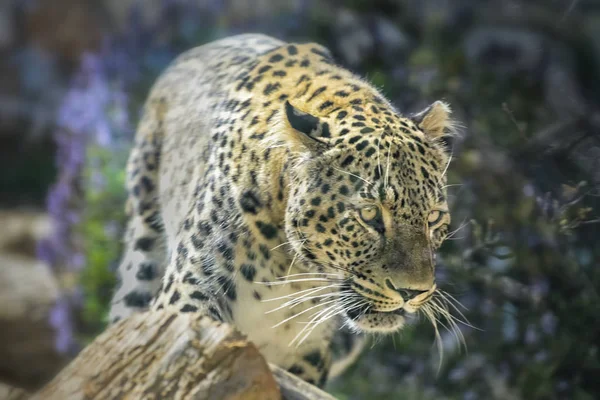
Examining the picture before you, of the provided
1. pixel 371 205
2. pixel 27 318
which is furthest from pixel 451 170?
pixel 27 318

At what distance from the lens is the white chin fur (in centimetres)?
189

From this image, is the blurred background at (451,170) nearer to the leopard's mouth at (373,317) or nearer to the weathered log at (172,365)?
the leopard's mouth at (373,317)

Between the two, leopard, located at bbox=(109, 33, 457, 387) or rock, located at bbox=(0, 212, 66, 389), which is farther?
rock, located at bbox=(0, 212, 66, 389)

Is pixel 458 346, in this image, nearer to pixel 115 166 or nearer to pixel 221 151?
pixel 221 151

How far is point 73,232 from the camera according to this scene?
4.33 metres

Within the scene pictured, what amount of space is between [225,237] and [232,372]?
463mm

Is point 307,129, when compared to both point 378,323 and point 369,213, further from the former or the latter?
point 378,323

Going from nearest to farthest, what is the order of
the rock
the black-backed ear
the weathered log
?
the weathered log
the black-backed ear
the rock

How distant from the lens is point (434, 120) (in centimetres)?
191

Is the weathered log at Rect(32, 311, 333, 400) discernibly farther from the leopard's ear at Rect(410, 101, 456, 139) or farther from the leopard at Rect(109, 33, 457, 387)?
the leopard's ear at Rect(410, 101, 456, 139)

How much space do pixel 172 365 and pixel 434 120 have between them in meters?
0.93

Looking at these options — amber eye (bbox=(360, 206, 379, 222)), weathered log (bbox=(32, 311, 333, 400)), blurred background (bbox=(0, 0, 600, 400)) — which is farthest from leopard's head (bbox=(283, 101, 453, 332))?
weathered log (bbox=(32, 311, 333, 400))

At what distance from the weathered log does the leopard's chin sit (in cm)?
27

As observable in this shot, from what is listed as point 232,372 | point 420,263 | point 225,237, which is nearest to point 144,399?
point 232,372
